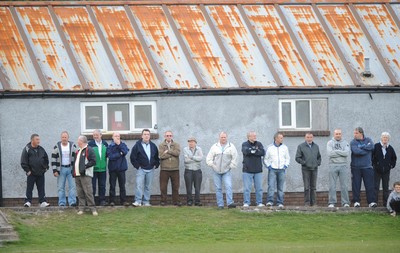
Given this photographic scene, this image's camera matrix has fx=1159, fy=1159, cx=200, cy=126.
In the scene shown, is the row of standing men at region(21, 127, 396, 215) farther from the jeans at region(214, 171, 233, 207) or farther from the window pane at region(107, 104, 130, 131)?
the window pane at region(107, 104, 130, 131)

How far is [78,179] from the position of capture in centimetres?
2853

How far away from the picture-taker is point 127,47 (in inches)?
1276

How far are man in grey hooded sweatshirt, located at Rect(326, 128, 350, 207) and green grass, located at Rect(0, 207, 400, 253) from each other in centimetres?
109

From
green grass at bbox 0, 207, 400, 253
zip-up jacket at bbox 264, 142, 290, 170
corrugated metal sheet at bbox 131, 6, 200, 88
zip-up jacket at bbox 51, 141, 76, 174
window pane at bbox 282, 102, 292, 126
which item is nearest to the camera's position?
green grass at bbox 0, 207, 400, 253

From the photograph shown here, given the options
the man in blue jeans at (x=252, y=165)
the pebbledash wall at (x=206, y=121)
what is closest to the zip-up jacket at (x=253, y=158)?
the man in blue jeans at (x=252, y=165)

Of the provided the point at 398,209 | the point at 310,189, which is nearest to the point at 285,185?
the point at 310,189

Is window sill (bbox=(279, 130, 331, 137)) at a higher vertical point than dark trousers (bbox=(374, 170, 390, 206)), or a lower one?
higher

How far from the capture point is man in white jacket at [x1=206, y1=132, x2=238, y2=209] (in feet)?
97.0

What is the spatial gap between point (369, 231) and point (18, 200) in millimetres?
9348

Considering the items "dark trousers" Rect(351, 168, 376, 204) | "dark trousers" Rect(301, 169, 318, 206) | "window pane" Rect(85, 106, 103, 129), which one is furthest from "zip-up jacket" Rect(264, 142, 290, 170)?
"window pane" Rect(85, 106, 103, 129)

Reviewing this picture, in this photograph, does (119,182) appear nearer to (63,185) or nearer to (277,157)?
(63,185)

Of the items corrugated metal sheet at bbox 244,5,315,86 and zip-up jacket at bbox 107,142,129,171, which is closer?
zip-up jacket at bbox 107,142,129,171

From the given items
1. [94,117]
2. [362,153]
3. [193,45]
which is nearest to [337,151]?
[362,153]

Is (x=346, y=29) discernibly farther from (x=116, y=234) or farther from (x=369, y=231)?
(x=116, y=234)
